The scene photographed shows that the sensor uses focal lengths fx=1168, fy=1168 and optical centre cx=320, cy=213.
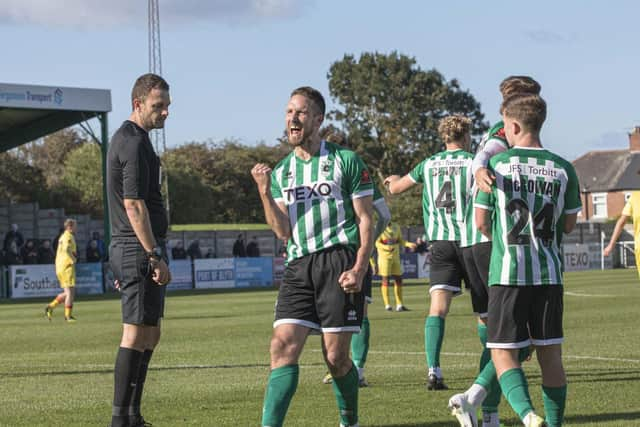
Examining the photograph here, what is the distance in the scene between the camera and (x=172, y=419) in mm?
8711

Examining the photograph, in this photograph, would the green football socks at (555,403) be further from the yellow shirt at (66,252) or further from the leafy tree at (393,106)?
the leafy tree at (393,106)

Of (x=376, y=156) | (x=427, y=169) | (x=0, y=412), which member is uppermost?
(x=376, y=156)

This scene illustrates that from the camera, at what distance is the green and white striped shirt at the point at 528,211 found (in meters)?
6.51

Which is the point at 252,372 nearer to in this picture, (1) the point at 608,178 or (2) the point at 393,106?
(2) the point at 393,106

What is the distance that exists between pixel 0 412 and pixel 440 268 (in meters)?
3.91

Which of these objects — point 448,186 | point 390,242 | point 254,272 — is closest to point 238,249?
point 254,272

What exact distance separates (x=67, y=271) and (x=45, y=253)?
47.1 ft

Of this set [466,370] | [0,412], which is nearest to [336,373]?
[0,412]

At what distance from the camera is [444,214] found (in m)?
10.2

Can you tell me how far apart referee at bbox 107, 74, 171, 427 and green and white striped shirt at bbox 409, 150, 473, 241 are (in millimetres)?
2813

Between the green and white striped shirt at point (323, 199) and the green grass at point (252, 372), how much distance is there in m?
1.85

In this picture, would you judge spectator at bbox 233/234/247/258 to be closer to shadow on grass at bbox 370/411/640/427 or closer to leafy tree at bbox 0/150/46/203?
leafy tree at bbox 0/150/46/203

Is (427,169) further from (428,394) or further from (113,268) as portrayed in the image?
(113,268)

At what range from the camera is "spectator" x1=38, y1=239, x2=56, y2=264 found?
1471 inches
